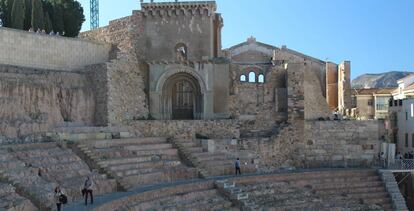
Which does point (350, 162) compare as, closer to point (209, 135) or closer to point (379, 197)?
point (379, 197)

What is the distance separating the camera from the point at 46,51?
2502cm

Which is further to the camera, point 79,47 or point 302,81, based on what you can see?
point 302,81

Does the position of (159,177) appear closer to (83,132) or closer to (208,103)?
(83,132)

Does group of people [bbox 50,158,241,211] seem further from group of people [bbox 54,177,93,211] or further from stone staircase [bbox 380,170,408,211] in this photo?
stone staircase [bbox 380,170,408,211]

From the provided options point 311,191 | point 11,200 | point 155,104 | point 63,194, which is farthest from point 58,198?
point 155,104

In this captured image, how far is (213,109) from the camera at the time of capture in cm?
2953

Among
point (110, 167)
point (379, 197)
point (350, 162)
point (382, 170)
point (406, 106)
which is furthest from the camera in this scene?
point (406, 106)

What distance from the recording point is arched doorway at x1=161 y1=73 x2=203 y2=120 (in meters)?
30.2

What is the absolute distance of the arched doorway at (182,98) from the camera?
3017cm

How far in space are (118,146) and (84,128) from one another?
5.56 ft

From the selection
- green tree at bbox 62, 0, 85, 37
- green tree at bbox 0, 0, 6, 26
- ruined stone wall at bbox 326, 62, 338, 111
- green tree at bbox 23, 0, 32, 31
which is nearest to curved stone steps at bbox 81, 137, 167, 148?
green tree at bbox 23, 0, 32, 31

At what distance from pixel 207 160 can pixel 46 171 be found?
8.98 metres

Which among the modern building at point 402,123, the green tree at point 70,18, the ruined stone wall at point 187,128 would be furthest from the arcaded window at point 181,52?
the modern building at point 402,123

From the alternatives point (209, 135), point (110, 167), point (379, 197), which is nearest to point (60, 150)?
point (110, 167)
